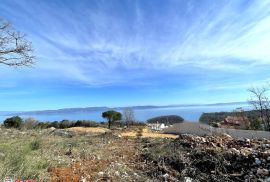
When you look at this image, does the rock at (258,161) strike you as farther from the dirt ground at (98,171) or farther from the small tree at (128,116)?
the small tree at (128,116)

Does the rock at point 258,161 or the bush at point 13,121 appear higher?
the bush at point 13,121

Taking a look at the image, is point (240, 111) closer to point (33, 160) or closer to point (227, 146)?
point (227, 146)

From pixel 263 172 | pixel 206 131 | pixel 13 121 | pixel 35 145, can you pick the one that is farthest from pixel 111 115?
pixel 263 172

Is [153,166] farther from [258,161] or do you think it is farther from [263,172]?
[263,172]

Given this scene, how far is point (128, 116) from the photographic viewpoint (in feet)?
108

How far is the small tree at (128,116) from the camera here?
32.3m

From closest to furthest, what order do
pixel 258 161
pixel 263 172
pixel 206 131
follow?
pixel 263 172 < pixel 258 161 < pixel 206 131

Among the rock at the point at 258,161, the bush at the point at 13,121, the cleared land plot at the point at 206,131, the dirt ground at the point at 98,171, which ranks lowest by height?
the dirt ground at the point at 98,171

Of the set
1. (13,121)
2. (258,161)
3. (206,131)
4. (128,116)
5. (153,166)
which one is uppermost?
(128,116)

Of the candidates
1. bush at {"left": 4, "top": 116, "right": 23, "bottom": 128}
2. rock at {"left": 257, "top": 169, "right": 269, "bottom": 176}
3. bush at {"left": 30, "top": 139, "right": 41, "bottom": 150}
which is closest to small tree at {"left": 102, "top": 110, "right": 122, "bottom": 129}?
bush at {"left": 4, "top": 116, "right": 23, "bottom": 128}

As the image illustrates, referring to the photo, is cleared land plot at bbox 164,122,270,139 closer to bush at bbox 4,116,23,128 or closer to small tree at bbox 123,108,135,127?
small tree at bbox 123,108,135,127

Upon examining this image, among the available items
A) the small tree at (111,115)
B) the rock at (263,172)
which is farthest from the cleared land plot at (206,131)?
the small tree at (111,115)

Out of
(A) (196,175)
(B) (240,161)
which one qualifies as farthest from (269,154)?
(A) (196,175)

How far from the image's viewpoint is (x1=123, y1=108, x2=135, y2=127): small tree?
1271 inches
